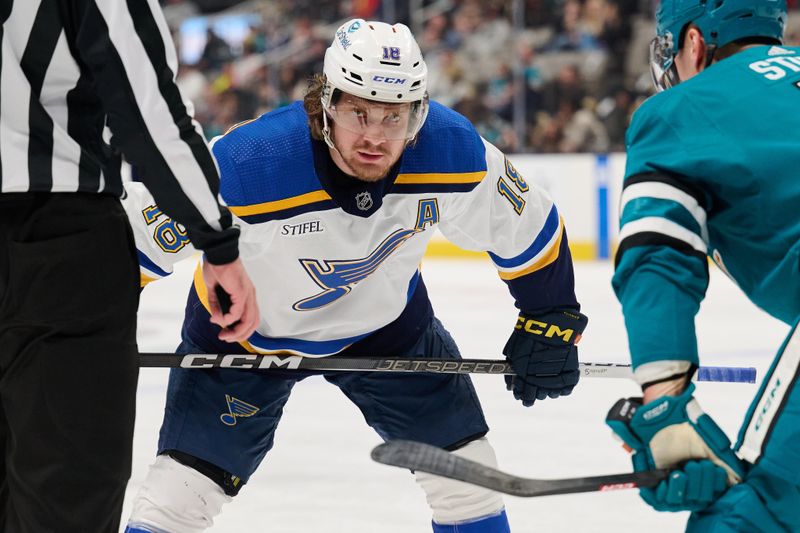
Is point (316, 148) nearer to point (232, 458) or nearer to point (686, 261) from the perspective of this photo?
point (232, 458)

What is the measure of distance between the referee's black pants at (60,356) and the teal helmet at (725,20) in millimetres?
778

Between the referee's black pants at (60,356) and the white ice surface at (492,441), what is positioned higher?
the referee's black pants at (60,356)

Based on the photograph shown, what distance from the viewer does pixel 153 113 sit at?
4.73 feet

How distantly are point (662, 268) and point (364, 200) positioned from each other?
912 mm

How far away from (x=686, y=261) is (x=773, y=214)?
11cm

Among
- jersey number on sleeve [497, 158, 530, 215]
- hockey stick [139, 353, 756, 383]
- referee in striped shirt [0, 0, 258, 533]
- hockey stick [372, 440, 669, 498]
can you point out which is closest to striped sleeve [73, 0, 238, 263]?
referee in striped shirt [0, 0, 258, 533]

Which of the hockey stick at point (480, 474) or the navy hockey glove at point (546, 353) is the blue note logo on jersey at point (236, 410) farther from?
the hockey stick at point (480, 474)

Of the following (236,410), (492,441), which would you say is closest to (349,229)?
(236,410)

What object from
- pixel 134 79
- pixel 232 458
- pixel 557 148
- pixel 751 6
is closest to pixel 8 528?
pixel 134 79

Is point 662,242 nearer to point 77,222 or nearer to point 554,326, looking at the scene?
point 77,222

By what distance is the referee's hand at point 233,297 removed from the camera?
1.53 meters

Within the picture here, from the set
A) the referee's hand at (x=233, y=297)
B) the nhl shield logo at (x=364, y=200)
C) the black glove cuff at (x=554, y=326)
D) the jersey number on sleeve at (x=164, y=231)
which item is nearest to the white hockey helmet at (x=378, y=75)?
the nhl shield logo at (x=364, y=200)

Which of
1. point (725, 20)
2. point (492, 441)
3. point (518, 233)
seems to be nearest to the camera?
point (725, 20)

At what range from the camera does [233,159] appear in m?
2.12
